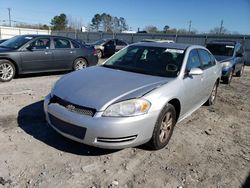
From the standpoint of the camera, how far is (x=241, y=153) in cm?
382

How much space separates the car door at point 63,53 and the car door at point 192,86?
17.9ft

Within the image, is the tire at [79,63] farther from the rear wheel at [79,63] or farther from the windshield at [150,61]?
the windshield at [150,61]

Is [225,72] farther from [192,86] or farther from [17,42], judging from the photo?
[17,42]

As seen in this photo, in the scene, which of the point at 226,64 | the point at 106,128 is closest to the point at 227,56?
the point at 226,64

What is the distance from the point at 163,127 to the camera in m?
3.62

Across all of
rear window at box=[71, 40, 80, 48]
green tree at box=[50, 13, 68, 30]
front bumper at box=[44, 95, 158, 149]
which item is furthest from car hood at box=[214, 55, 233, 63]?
green tree at box=[50, 13, 68, 30]

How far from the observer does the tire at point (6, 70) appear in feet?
24.2

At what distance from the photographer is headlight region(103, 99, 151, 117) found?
3039 millimetres

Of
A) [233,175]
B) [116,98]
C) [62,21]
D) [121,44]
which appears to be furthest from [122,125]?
[62,21]

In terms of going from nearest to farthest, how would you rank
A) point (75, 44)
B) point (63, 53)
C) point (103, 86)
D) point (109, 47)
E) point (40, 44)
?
point (103, 86) < point (40, 44) < point (63, 53) < point (75, 44) < point (109, 47)

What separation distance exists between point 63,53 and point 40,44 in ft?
2.93

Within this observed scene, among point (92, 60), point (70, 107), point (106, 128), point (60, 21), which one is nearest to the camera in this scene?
point (106, 128)

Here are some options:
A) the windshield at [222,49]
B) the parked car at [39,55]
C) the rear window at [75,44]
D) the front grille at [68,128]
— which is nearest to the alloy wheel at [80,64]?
the parked car at [39,55]

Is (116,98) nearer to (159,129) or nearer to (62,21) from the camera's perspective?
(159,129)
